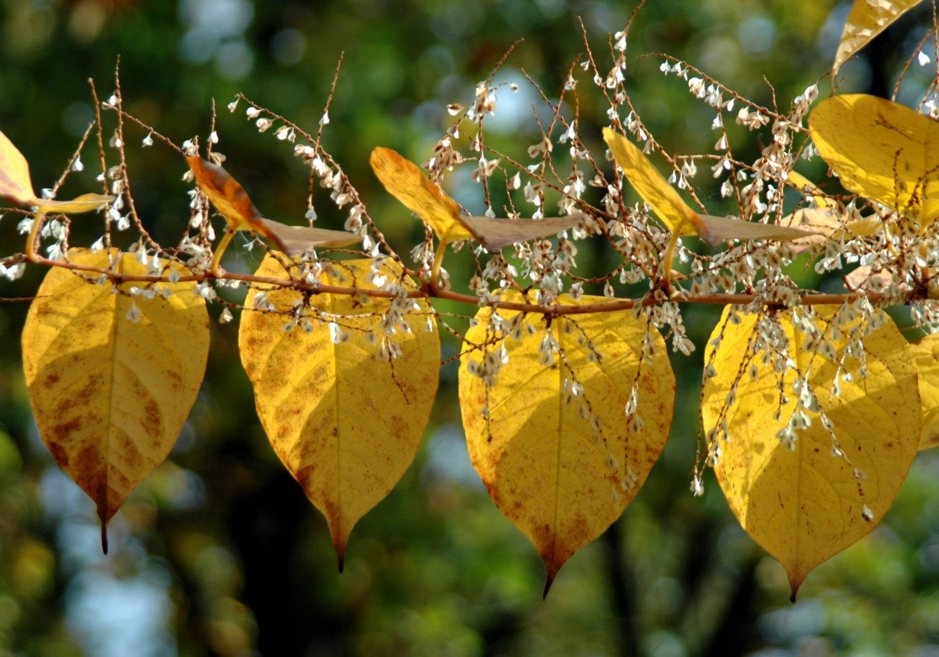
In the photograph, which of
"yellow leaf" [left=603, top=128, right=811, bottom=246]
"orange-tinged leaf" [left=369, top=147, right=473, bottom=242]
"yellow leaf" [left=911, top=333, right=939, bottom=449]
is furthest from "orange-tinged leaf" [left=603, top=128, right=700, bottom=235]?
"yellow leaf" [left=911, top=333, right=939, bottom=449]

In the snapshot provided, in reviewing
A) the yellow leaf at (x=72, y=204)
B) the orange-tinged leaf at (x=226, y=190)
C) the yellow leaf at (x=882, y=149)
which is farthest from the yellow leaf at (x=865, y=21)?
the yellow leaf at (x=72, y=204)

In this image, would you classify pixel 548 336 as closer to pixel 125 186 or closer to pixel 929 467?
pixel 125 186

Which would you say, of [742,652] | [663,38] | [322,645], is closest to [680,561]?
[742,652]

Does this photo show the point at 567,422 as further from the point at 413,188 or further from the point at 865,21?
the point at 865,21

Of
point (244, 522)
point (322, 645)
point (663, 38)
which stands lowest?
point (322, 645)

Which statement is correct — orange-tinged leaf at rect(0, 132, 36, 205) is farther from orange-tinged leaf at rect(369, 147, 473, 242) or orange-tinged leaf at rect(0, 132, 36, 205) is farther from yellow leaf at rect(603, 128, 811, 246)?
yellow leaf at rect(603, 128, 811, 246)

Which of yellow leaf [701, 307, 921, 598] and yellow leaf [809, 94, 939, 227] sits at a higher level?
yellow leaf [809, 94, 939, 227]
